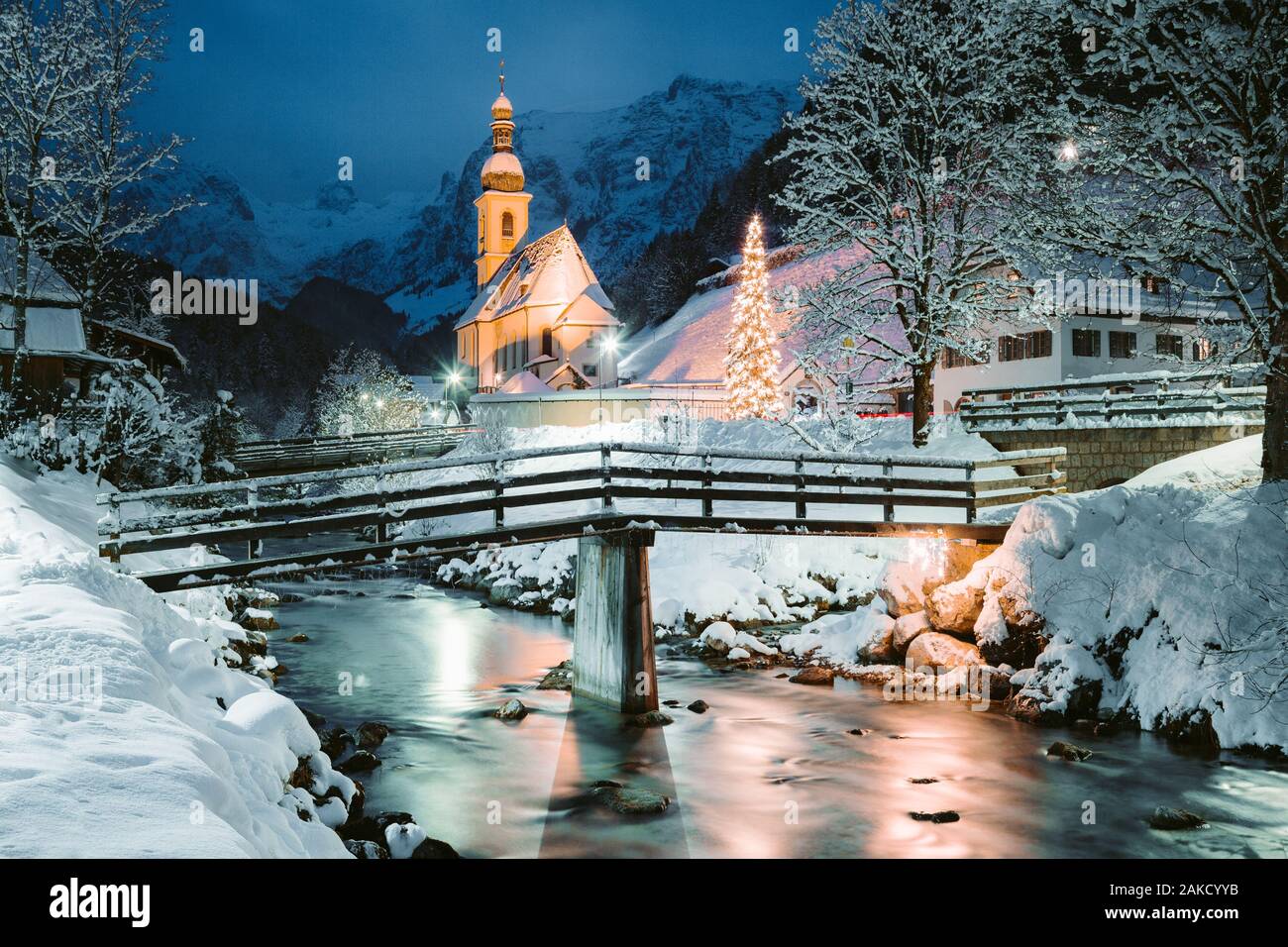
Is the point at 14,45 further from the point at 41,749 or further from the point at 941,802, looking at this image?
the point at 941,802

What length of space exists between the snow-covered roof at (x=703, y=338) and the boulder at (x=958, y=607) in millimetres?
49063

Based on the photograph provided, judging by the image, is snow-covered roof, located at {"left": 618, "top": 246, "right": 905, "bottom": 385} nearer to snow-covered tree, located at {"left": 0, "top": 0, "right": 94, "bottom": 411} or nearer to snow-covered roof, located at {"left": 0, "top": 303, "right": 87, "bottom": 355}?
snow-covered roof, located at {"left": 0, "top": 303, "right": 87, "bottom": 355}

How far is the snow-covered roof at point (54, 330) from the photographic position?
34188 millimetres

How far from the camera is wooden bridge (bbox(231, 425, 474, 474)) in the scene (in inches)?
1786

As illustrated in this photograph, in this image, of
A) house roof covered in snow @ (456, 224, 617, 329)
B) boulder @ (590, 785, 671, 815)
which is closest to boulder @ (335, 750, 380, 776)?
boulder @ (590, 785, 671, 815)

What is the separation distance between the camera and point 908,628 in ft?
61.3

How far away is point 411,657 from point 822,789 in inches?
453

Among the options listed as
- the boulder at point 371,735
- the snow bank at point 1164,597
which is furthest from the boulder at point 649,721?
the snow bank at point 1164,597

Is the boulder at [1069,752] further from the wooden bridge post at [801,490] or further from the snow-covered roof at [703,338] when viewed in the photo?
the snow-covered roof at [703,338]

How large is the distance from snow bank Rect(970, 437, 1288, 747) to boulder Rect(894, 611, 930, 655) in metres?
1.22

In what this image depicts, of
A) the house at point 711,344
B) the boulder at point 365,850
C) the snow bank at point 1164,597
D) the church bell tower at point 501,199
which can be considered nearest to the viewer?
the boulder at point 365,850

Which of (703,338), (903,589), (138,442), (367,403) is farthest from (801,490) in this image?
(703,338)
